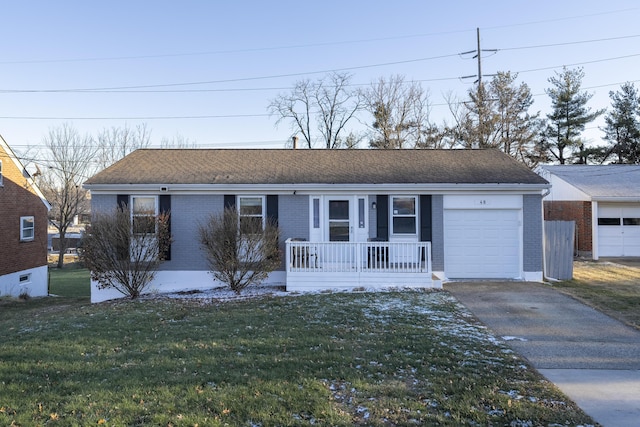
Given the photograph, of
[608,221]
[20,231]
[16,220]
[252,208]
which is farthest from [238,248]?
[608,221]

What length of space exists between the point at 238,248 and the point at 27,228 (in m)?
15.2

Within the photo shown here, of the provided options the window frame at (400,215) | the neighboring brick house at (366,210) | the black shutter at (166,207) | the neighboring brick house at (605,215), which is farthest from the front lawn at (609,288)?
the black shutter at (166,207)

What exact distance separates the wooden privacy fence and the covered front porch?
→ 3.92 m

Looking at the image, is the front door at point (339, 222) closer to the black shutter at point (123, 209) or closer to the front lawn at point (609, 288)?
the black shutter at point (123, 209)

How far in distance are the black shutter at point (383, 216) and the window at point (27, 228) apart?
17.3 m

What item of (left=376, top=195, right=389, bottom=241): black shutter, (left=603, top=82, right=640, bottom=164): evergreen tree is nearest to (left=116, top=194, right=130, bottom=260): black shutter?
(left=376, top=195, right=389, bottom=241): black shutter

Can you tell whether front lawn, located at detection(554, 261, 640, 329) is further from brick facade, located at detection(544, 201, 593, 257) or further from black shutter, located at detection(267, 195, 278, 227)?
black shutter, located at detection(267, 195, 278, 227)

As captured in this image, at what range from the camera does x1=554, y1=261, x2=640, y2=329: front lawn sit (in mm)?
8016

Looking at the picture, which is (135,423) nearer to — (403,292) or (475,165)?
(403,292)

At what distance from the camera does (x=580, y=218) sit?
18.6 metres

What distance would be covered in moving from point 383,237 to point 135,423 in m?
8.93

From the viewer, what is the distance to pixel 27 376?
466 centimetres

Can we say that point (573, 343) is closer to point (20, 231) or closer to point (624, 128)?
point (20, 231)

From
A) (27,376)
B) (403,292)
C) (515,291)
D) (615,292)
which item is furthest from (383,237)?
(27,376)
